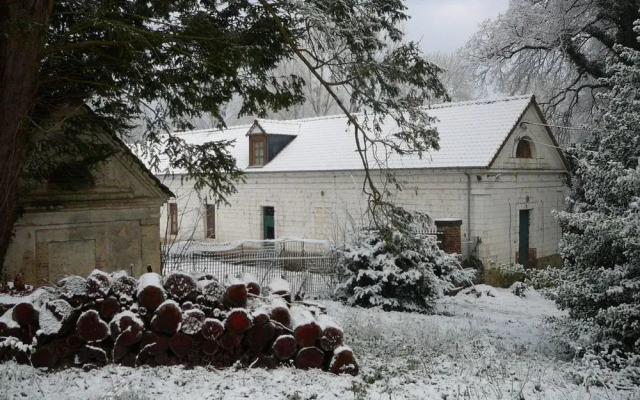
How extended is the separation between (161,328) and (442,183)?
16231 millimetres

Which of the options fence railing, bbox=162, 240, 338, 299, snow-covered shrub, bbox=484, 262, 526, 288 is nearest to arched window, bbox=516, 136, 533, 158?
snow-covered shrub, bbox=484, 262, 526, 288

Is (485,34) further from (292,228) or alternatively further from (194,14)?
(194,14)

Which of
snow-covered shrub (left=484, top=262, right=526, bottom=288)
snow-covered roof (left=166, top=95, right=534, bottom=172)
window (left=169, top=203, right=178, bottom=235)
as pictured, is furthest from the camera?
window (left=169, top=203, right=178, bottom=235)

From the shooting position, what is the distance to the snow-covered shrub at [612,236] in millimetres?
7711

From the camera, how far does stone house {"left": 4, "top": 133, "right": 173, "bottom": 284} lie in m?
11.5

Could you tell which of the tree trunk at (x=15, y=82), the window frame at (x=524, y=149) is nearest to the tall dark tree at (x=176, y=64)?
the tree trunk at (x=15, y=82)

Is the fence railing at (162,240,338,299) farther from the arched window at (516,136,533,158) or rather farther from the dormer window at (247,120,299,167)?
the arched window at (516,136,533,158)

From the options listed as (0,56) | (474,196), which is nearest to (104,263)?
(0,56)

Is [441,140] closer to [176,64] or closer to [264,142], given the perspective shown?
[264,142]

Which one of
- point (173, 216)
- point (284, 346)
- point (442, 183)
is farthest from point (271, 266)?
point (173, 216)

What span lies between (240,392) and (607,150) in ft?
21.9

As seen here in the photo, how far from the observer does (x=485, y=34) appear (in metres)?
23.2

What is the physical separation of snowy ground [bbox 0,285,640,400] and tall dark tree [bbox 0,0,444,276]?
235 centimetres

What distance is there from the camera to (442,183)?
21.3 metres
